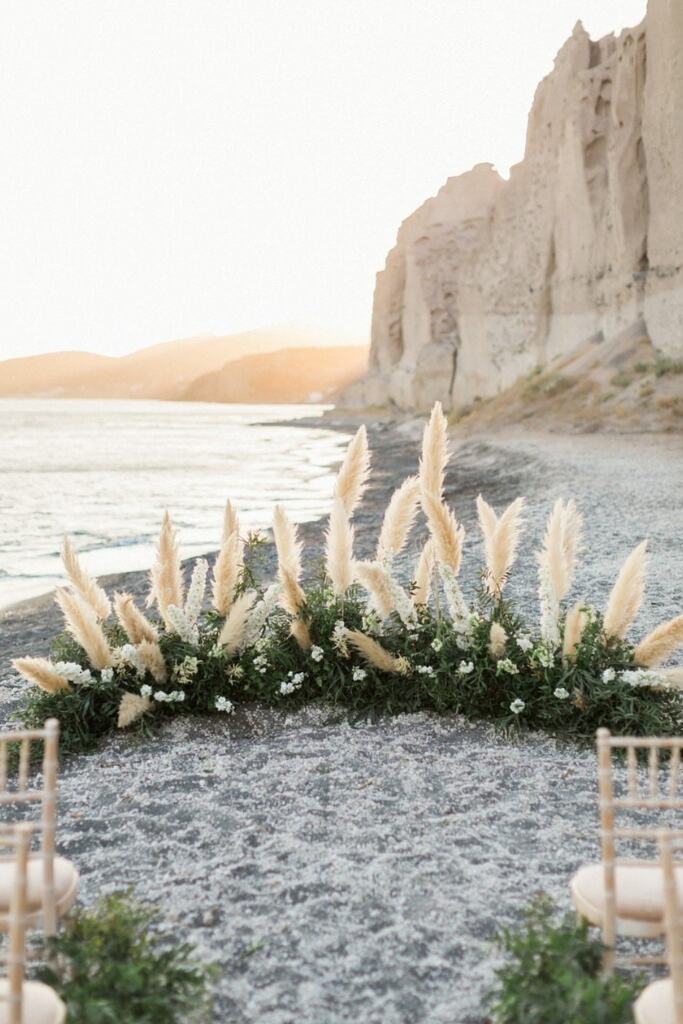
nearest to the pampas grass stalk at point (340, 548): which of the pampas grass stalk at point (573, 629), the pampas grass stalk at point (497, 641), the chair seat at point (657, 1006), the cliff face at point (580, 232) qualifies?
the pampas grass stalk at point (497, 641)

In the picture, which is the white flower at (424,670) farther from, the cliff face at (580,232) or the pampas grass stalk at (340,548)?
the cliff face at (580,232)

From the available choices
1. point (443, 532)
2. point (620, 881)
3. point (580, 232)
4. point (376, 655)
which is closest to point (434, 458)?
point (443, 532)

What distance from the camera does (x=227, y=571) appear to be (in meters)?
5.70

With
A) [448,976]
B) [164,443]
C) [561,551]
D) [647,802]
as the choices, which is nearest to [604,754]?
[647,802]

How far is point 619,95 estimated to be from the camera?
35.9 m

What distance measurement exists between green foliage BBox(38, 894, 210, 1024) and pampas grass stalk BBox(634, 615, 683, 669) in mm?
3031

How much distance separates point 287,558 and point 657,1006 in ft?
12.1

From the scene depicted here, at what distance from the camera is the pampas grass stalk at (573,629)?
5148mm

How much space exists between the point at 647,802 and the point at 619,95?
3902cm

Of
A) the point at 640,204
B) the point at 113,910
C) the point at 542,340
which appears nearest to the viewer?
the point at 113,910

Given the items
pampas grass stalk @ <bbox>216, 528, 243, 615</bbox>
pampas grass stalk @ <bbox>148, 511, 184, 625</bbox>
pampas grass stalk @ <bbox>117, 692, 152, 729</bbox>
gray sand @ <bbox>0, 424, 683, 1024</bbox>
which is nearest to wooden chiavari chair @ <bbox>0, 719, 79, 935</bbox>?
gray sand @ <bbox>0, 424, 683, 1024</bbox>

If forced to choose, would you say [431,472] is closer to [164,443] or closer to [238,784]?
[238,784]

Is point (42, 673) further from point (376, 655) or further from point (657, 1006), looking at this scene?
point (657, 1006)

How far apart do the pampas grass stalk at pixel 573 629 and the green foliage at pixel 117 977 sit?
294 cm
